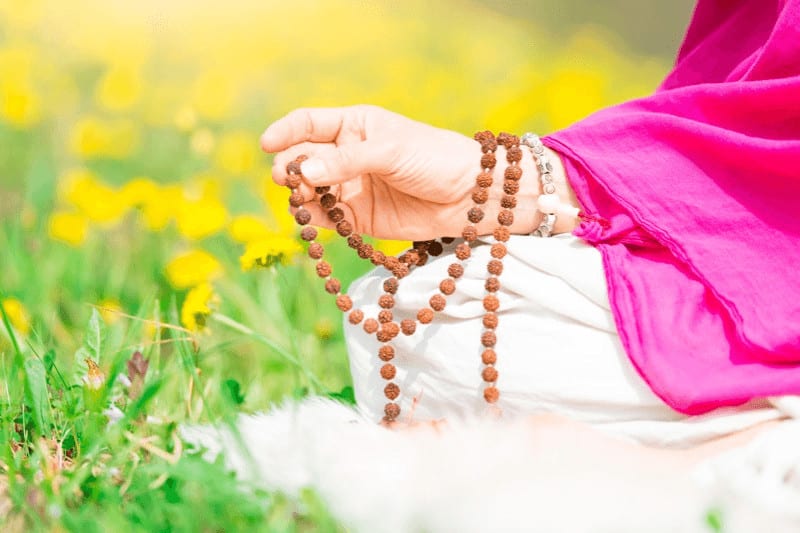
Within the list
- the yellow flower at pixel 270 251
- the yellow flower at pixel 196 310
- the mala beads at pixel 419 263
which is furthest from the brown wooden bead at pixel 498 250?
the yellow flower at pixel 196 310

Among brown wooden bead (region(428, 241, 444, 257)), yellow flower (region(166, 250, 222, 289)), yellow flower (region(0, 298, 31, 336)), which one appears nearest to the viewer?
brown wooden bead (region(428, 241, 444, 257))

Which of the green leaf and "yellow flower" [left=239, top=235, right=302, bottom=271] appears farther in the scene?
"yellow flower" [left=239, top=235, right=302, bottom=271]

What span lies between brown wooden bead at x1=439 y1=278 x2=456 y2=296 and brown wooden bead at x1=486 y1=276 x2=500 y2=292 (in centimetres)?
4

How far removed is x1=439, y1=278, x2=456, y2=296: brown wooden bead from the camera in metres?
1.26

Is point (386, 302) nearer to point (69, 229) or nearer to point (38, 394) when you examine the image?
point (38, 394)

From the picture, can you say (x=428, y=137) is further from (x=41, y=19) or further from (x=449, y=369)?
(x=41, y=19)

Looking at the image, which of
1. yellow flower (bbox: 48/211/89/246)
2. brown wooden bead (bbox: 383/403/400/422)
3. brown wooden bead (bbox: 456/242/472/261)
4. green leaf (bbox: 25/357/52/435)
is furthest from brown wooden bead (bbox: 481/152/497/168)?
yellow flower (bbox: 48/211/89/246)

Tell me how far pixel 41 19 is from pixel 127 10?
816mm

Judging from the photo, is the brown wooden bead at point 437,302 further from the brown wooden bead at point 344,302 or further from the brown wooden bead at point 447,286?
the brown wooden bead at point 344,302

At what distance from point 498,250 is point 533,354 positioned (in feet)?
0.47

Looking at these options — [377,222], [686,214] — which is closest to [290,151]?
[377,222]

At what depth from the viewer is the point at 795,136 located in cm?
125

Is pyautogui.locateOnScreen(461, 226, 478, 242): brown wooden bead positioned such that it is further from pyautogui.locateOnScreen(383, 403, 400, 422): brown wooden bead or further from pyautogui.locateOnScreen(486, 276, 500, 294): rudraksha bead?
pyautogui.locateOnScreen(383, 403, 400, 422): brown wooden bead

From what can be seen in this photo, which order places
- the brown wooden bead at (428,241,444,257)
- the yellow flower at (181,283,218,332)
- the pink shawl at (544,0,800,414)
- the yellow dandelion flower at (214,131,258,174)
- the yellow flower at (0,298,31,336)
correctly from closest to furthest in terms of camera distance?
the pink shawl at (544,0,800,414)
the brown wooden bead at (428,241,444,257)
the yellow flower at (181,283,218,332)
the yellow flower at (0,298,31,336)
the yellow dandelion flower at (214,131,258,174)
